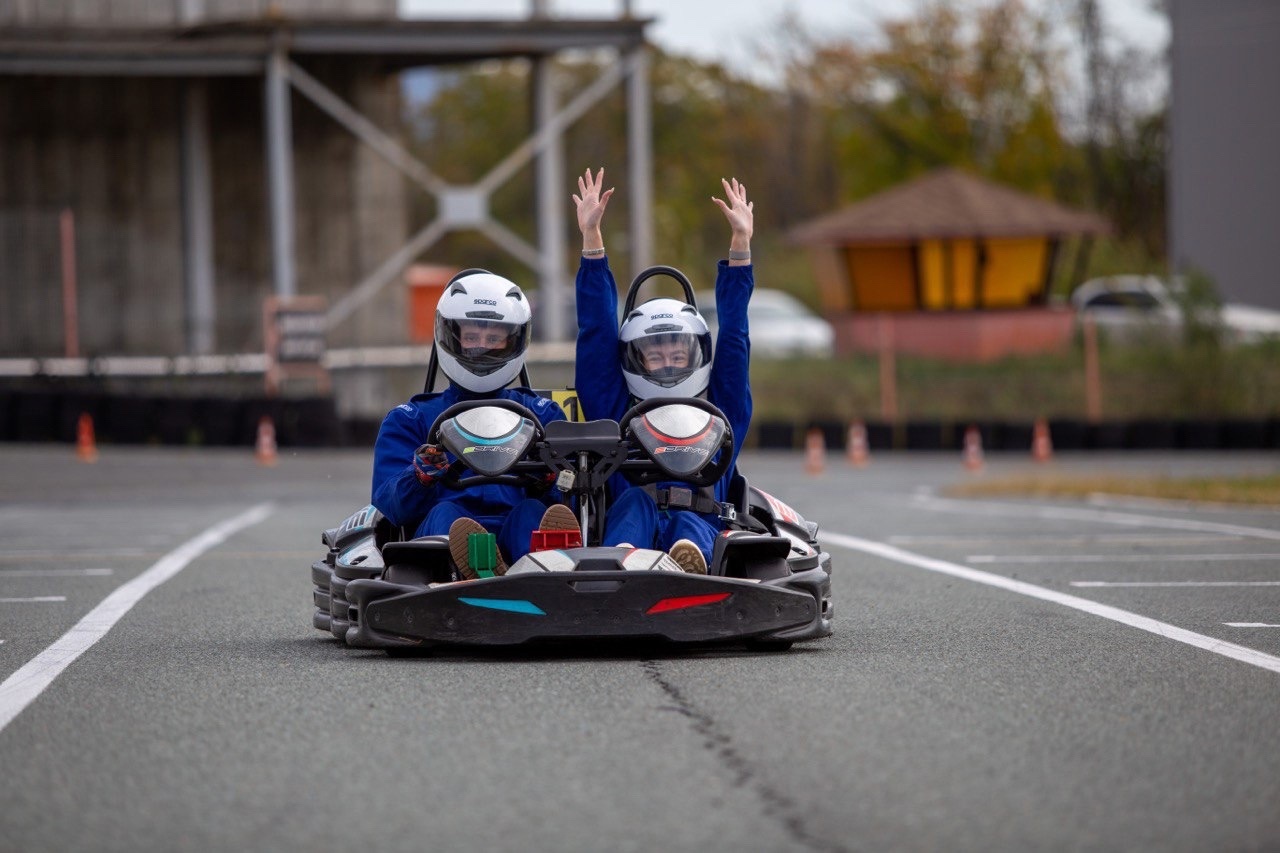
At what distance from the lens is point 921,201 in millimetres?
41406

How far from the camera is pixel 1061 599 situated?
405 inches

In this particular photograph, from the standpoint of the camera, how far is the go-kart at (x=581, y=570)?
773cm

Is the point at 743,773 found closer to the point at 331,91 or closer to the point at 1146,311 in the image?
the point at 1146,311

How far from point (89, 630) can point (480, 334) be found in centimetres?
229

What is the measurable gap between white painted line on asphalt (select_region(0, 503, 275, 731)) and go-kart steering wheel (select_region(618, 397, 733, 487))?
2372mm

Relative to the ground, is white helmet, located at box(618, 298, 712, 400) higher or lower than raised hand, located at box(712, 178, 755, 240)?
lower

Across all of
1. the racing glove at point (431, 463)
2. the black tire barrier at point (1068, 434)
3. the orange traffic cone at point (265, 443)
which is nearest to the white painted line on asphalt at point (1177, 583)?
the racing glove at point (431, 463)

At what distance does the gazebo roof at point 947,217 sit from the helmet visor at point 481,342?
104ft

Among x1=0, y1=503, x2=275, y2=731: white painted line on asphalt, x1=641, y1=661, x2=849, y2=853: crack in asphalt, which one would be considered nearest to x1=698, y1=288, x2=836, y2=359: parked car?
x1=0, y1=503, x2=275, y2=731: white painted line on asphalt

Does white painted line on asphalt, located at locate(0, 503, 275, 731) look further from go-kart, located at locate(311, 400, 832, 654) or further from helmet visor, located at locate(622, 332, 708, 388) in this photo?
helmet visor, located at locate(622, 332, 708, 388)

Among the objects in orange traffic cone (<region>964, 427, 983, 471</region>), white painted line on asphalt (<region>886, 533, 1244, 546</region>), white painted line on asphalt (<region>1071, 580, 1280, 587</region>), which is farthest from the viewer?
orange traffic cone (<region>964, 427, 983, 471</region>)

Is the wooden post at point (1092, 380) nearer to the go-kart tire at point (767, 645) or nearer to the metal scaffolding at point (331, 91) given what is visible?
the metal scaffolding at point (331, 91)

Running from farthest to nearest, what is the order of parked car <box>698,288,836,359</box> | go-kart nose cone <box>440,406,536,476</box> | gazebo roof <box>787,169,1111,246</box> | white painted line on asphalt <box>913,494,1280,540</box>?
parked car <box>698,288,836,359</box> < gazebo roof <box>787,169,1111,246</box> < white painted line on asphalt <box>913,494,1280,540</box> < go-kart nose cone <box>440,406,536,476</box>

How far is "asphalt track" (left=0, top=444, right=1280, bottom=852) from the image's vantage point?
5016 millimetres
